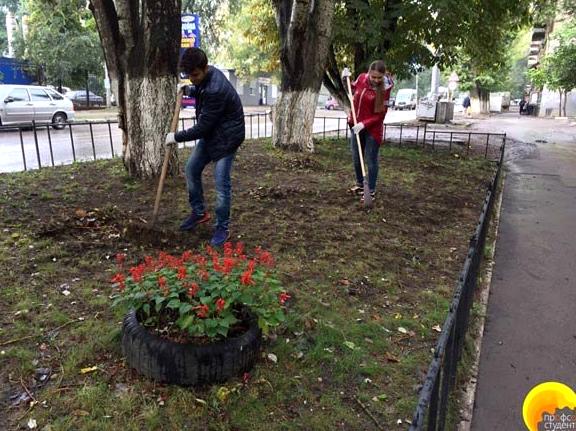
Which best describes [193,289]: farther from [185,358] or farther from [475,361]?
[475,361]

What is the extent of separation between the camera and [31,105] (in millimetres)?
16594

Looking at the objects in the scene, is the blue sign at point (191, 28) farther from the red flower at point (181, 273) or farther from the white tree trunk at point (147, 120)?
the red flower at point (181, 273)

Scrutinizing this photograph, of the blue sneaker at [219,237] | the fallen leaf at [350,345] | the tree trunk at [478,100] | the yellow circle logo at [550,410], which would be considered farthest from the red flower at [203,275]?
the tree trunk at [478,100]

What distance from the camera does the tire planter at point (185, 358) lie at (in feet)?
8.05

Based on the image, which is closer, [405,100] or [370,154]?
[370,154]

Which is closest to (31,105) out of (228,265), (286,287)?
(286,287)

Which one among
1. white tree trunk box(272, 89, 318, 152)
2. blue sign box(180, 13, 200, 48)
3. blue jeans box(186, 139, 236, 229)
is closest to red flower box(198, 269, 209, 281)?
blue jeans box(186, 139, 236, 229)

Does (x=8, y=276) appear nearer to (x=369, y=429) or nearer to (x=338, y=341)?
(x=338, y=341)

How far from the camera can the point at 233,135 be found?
14.6ft

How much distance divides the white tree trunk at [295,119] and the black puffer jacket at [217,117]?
5.37m

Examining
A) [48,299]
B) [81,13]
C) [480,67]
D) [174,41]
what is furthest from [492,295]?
[480,67]

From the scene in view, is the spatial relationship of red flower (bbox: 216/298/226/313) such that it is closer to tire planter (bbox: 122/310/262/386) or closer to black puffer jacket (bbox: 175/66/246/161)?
tire planter (bbox: 122/310/262/386)

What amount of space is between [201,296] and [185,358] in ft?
0.99

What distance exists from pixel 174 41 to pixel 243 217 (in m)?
2.46
